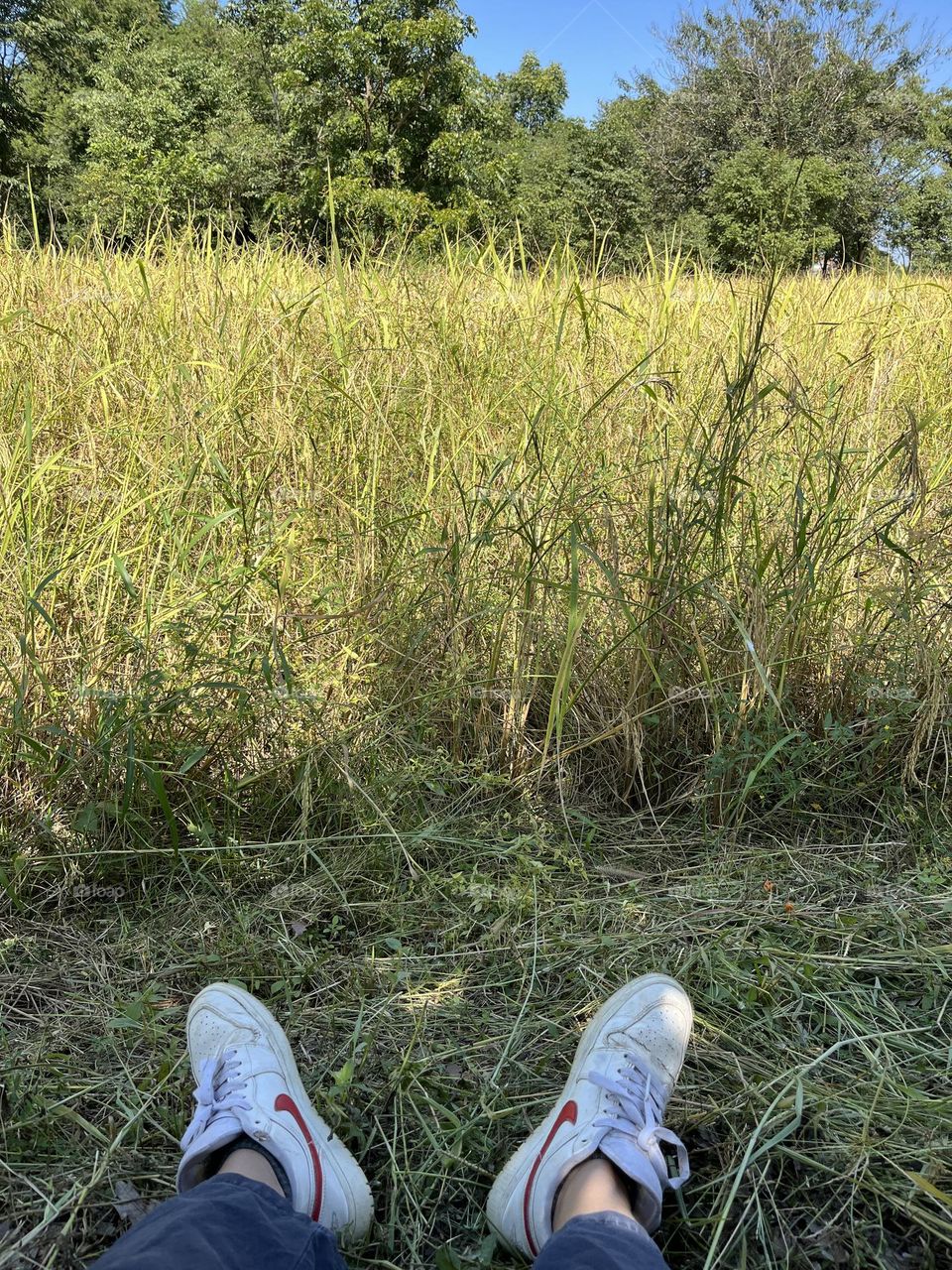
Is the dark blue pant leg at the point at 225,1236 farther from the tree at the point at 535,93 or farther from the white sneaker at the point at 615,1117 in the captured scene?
the tree at the point at 535,93

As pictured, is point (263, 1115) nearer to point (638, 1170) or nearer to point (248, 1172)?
point (248, 1172)

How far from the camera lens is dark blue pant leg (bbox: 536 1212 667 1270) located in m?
0.83

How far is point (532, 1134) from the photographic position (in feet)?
3.37

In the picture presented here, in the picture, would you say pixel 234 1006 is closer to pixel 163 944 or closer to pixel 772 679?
pixel 163 944

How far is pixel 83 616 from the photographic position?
1.63 meters

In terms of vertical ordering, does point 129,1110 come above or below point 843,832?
below

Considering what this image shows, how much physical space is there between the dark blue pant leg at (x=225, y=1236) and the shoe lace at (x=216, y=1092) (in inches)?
3.3

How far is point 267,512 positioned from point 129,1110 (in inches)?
48.9

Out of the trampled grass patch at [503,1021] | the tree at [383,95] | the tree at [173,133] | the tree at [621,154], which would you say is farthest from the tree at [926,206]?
the trampled grass patch at [503,1021]

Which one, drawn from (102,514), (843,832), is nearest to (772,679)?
(843,832)

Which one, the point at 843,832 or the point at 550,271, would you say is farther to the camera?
the point at 550,271

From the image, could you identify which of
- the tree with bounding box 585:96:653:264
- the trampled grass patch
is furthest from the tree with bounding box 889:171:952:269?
the trampled grass patch

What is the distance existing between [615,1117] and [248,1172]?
467mm

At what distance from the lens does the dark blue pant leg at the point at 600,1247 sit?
2.71ft
